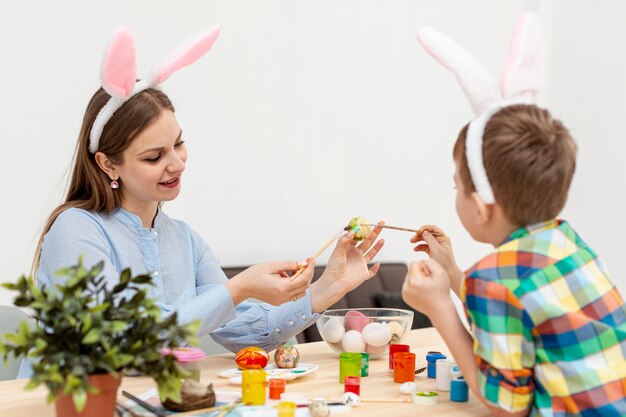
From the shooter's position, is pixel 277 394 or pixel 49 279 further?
pixel 49 279

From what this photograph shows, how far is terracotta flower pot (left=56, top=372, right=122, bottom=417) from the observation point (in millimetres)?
1157

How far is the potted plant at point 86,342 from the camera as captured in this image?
107 centimetres

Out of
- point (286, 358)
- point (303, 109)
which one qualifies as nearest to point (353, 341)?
point (286, 358)

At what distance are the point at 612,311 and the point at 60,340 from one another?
34.0 inches

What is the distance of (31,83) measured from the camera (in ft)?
8.64

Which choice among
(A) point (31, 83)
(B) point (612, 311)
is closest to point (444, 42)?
(B) point (612, 311)

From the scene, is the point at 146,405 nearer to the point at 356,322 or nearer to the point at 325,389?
the point at 325,389

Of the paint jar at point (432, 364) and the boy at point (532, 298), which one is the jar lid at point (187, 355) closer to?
the boy at point (532, 298)

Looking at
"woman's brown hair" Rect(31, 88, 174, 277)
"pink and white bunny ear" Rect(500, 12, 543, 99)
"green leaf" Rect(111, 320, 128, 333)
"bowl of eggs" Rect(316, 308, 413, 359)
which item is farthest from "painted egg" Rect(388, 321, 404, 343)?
"green leaf" Rect(111, 320, 128, 333)

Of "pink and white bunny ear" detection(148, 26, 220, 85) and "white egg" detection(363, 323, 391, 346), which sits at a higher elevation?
"pink and white bunny ear" detection(148, 26, 220, 85)

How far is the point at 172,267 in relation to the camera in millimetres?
2029

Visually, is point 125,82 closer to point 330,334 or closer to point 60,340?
point 330,334

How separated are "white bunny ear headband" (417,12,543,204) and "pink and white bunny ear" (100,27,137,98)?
0.65m

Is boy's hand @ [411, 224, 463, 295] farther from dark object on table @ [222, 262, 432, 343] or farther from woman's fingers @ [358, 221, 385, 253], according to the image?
dark object on table @ [222, 262, 432, 343]
